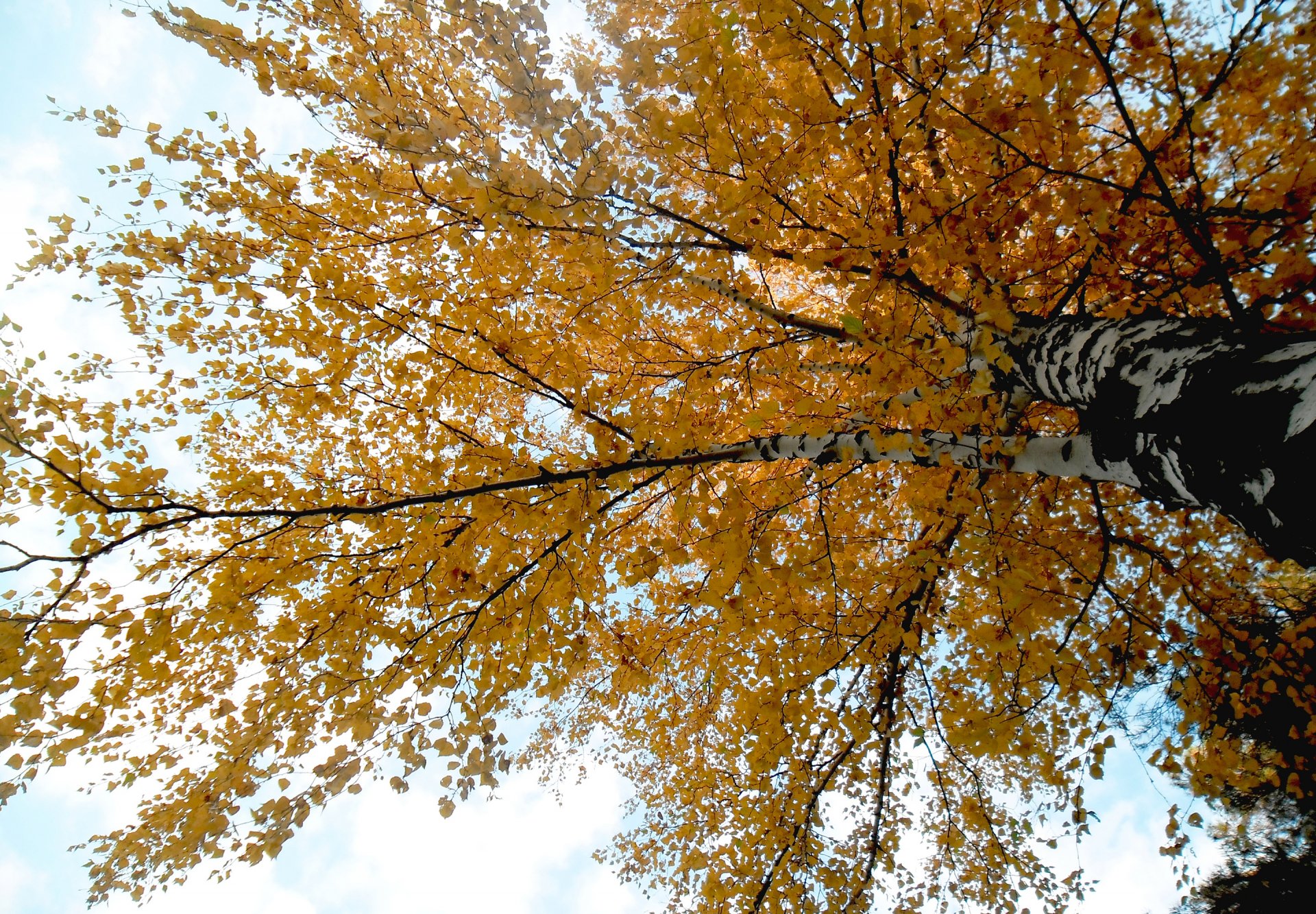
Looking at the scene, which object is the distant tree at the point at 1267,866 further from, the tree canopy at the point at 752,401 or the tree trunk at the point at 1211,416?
the tree trunk at the point at 1211,416

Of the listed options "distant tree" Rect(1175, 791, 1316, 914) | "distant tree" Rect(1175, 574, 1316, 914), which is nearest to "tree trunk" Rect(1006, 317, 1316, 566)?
"distant tree" Rect(1175, 574, 1316, 914)

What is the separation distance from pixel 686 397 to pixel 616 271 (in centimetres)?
83

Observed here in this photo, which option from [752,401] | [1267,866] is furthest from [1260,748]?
[752,401]

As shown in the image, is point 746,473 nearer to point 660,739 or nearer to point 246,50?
point 660,739

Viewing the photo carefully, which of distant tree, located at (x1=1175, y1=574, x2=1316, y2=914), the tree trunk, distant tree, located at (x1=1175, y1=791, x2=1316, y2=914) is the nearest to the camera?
the tree trunk

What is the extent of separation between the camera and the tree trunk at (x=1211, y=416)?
1.24m

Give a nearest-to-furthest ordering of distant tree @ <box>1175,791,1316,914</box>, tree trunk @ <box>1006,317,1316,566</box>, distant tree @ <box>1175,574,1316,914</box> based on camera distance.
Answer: tree trunk @ <box>1006,317,1316,566</box>, distant tree @ <box>1175,574,1316,914</box>, distant tree @ <box>1175,791,1316,914</box>

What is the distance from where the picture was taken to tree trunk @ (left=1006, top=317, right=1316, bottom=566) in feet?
4.08

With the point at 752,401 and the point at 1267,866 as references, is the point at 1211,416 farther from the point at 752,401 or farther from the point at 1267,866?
the point at 1267,866

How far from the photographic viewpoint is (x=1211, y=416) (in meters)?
1.40

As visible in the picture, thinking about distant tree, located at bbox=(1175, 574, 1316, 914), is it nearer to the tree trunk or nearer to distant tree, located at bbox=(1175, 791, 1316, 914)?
distant tree, located at bbox=(1175, 791, 1316, 914)

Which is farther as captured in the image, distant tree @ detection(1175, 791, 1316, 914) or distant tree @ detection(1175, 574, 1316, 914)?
distant tree @ detection(1175, 791, 1316, 914)

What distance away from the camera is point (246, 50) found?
2525 millimetres

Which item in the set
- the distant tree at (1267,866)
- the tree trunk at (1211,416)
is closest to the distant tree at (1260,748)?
the distant tree at (1267,866)
